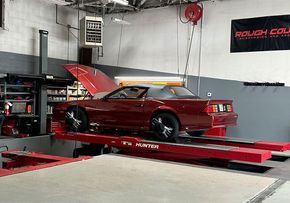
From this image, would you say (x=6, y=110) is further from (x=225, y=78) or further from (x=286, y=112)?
(x=286, y=112)

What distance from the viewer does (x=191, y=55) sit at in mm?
9781

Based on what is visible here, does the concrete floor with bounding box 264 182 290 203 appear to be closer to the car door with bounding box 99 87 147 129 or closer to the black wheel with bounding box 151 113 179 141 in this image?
the black wheel with bounding box 151 113 179 141

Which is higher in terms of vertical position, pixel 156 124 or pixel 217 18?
pixel 217 18

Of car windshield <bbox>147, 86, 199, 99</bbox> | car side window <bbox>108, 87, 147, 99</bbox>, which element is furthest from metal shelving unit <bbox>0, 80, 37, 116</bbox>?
car windshield <bbox>147, 86, 199, 99</bbox>

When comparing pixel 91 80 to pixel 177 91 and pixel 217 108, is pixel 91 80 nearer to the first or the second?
pixel 177 91

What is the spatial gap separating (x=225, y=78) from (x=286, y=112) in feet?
6.12

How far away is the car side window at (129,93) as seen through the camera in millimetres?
6137

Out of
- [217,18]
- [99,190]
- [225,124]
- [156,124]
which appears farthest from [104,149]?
[217,18]

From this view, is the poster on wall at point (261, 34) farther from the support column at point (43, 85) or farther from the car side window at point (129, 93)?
the support column at point (43, 85)

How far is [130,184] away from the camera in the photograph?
315cm

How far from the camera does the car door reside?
19.8ft

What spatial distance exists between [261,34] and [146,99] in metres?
4.47

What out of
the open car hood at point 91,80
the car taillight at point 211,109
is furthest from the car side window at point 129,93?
the car taillight at point 211,109

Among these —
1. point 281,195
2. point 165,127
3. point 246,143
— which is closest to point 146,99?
point 165,127
